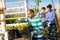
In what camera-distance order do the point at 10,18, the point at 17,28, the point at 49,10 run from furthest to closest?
the point at 10,18 < the point at 17,28 < the point at 49,10

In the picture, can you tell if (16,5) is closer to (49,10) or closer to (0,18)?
(49,10)

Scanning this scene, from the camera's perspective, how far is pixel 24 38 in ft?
26.0

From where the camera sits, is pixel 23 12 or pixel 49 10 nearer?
pixel 49 10

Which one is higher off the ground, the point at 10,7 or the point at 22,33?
the point at 10,7

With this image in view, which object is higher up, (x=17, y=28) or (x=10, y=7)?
(x=10, y=7)

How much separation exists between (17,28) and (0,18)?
74.1 inches

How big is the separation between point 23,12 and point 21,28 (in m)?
1.73

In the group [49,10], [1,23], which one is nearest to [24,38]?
[49,10]

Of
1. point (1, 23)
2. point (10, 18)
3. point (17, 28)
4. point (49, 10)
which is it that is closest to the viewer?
point (1, 23)

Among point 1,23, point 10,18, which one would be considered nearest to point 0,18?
point 1,23

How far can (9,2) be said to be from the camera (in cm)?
970

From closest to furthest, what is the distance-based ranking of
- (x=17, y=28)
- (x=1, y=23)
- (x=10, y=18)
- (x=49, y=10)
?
(x=1, y=23)
(x=49, y=10)
(x=17, y=28)
(x=10, y=18)

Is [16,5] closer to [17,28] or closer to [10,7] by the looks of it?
[10,7]

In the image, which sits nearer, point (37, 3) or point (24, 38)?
point (24, 38)
